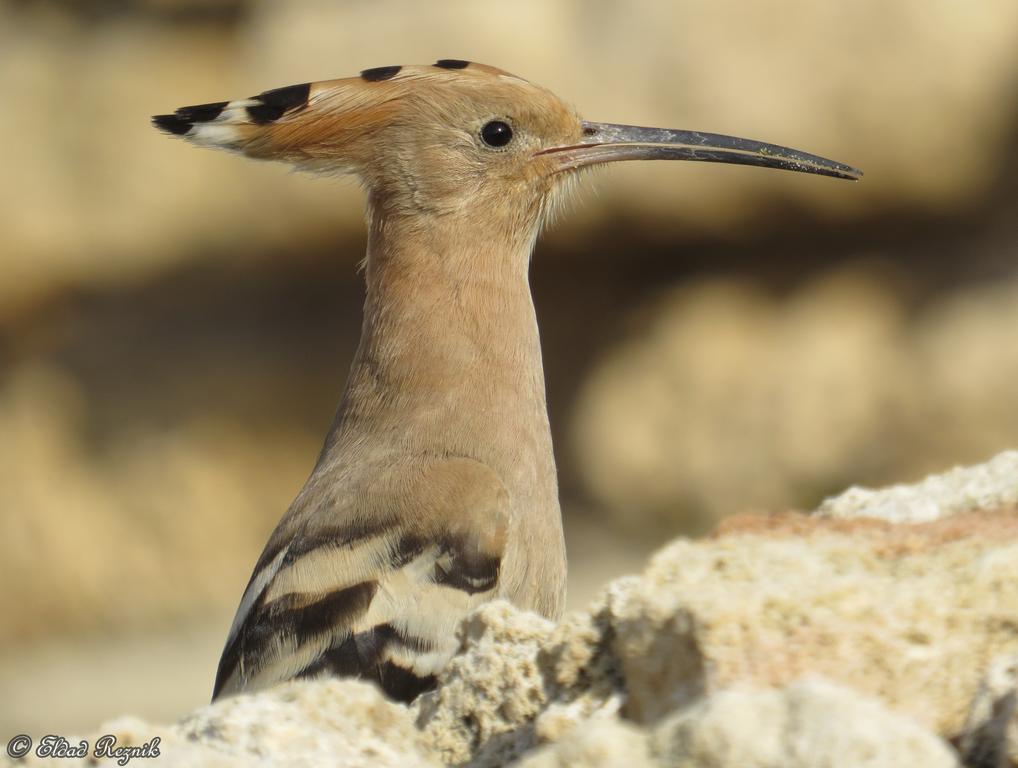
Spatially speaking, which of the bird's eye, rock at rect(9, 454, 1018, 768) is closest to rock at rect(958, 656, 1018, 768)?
rock at rect(9, 454, 1018, 768)

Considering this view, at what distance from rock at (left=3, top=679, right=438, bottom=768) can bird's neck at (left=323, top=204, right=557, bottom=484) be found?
1.21m

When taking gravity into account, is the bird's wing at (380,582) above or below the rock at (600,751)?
above

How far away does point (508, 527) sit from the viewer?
2.79m

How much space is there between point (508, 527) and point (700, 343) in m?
4.53

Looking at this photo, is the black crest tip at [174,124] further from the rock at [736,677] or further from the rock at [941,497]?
the rock at [736,677]

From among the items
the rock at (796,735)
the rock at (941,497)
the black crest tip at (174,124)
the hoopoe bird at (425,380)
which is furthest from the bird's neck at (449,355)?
the rock at (796,735)

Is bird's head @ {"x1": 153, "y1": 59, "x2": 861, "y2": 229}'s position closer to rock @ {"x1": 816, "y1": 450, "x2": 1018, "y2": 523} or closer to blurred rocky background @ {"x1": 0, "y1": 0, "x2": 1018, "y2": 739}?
rock @ {"x1": 816, "y1": 450, "x2": 1018, "y2": 523}

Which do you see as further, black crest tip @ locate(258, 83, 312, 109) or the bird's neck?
black crest tip @ locate(258, 83, 312, 109)

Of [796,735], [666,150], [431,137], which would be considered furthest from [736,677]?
[666,150]

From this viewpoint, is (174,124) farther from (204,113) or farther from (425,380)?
(425,380)

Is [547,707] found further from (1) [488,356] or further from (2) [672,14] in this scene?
(2) [672,14]

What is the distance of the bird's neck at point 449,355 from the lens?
2980 mm

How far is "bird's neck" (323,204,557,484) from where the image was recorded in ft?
9.78

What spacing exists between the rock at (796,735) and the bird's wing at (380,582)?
1.34 meters
